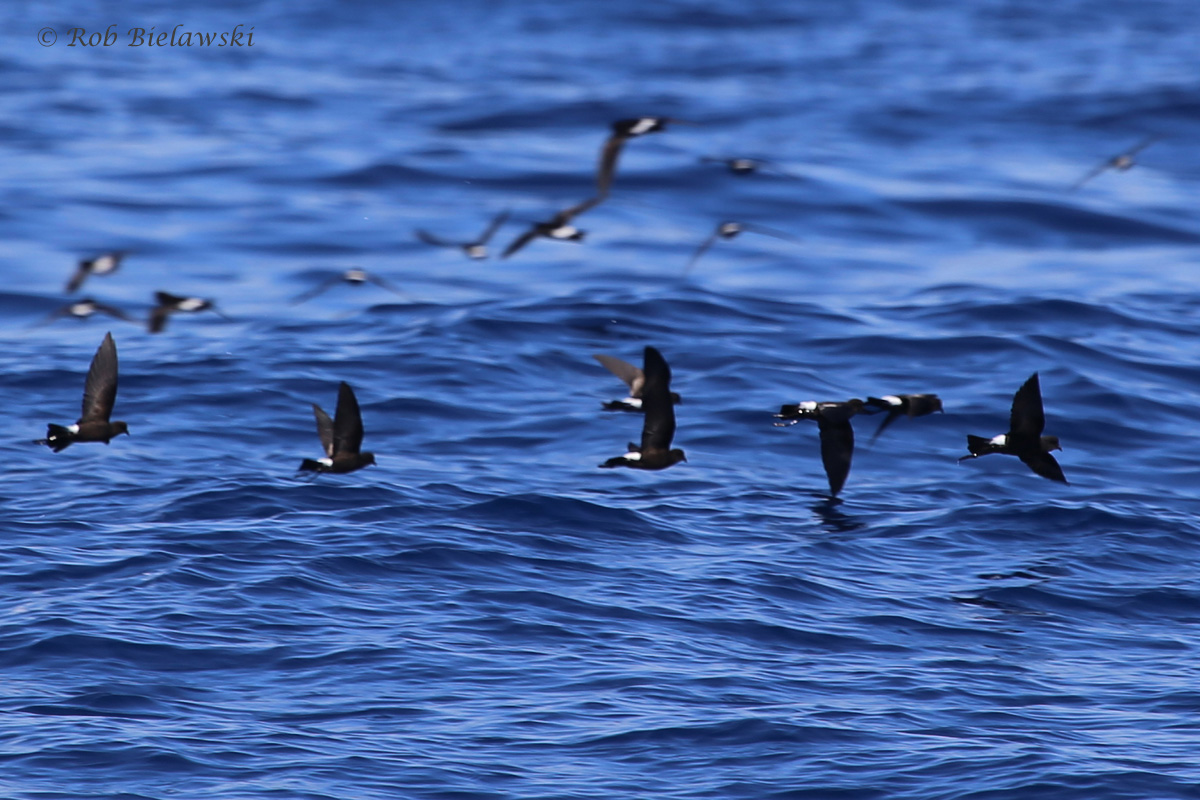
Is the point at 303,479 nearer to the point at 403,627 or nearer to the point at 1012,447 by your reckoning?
the point at 403,627

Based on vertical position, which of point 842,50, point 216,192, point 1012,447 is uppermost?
point 842,50

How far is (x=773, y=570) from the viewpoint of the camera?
12805mm

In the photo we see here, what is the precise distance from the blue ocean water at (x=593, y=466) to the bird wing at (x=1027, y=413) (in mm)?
1366

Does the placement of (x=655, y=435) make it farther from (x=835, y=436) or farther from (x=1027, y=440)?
(x=1027, y=440)

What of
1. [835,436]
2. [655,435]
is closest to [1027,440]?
[835,436]

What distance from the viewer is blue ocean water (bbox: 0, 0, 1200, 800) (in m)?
9.88

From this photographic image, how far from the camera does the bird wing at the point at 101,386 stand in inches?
480

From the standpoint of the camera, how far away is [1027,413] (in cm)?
1224

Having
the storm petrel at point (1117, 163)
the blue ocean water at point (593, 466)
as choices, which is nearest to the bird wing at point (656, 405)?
the blue ocean water at point (593, 466)

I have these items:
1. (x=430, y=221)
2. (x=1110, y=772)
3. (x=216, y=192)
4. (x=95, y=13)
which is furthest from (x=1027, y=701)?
(x=95, y=13)

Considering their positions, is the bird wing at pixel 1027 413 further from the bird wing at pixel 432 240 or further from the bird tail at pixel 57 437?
the bird tail at pixel 57 437

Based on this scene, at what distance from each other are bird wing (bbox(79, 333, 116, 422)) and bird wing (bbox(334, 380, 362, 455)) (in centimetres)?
175

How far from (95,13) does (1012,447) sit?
141ft

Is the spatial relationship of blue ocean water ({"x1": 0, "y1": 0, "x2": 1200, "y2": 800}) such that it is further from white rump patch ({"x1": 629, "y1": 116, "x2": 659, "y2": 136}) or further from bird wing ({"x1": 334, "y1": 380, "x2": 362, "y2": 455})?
white rump patch ({"x1": 629, "y1": 116, "x2": 659, "y2": 136})
